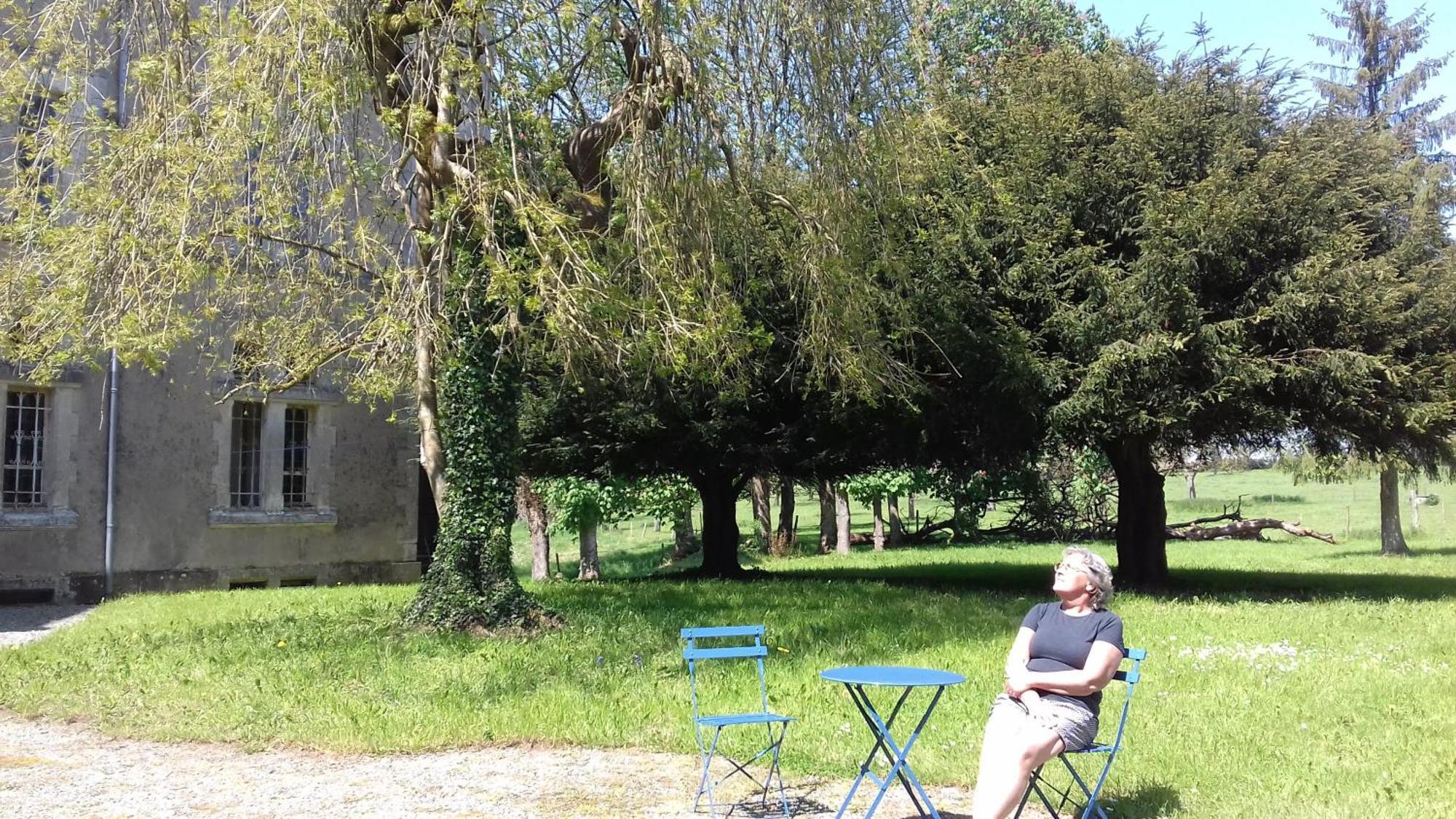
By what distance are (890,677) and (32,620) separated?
14.4m

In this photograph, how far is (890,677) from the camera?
18.1 ft

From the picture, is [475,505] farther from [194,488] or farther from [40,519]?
[194,488]

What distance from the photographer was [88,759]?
23.8 ft

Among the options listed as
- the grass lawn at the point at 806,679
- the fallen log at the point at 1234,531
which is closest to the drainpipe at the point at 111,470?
the grass lawn at the point at 806,679

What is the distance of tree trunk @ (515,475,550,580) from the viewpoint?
2586cm

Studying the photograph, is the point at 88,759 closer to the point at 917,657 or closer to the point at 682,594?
the point at 917,657

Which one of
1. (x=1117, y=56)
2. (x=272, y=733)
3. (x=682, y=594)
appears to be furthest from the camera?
(x=1117, y=56)

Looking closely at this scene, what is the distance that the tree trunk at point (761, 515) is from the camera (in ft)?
109

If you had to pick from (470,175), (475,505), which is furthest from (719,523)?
(470,175)

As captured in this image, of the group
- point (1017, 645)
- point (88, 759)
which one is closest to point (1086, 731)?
point (1017, 645)

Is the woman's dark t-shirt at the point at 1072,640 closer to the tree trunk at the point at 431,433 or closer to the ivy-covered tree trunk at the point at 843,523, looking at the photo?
the tree trunk at the point at 431,433

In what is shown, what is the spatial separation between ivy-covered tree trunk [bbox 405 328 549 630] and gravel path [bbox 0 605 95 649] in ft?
15.7

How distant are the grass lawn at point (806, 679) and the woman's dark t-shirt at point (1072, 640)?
97 centimetres

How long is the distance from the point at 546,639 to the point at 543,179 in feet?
14.6
